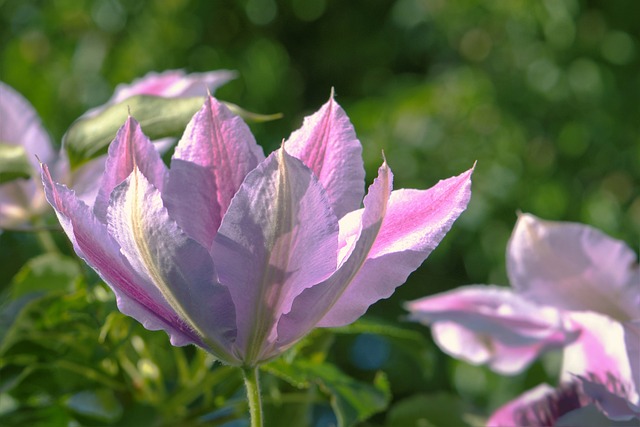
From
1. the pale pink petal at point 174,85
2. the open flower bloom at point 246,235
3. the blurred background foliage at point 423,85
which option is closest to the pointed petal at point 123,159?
the open flower bloom at point 246,235

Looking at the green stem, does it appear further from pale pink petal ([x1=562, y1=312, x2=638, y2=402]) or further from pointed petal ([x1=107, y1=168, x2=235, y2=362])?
pale pink petal ([x1=562, y1=312, x2=638, y2=402])

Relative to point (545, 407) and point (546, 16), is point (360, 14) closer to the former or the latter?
point (546, 16)

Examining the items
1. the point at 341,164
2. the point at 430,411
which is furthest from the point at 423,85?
the point at 341,164

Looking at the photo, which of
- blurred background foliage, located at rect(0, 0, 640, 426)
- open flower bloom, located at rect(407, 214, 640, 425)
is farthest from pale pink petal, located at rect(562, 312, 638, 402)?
blurred background foliage, located at rect(0, 0, 640, 426)

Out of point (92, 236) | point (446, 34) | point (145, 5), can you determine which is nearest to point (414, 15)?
point (446, 34)

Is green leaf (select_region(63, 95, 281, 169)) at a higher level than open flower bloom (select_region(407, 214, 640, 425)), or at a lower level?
higher

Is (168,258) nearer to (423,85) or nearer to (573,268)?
(573,268)

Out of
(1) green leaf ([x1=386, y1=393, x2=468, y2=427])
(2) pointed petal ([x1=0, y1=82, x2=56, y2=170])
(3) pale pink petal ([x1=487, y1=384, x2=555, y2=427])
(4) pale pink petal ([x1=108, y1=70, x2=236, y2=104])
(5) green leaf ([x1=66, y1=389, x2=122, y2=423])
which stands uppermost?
(4) pale pink petal ([x1=108, y1=70, x2=236, y2=104])
